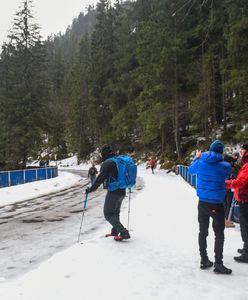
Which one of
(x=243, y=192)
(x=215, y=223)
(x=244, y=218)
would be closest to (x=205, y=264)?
(x=215, y=223)

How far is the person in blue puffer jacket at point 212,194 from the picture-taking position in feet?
18.2

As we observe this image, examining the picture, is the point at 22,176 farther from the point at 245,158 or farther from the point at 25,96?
the point at 245,158

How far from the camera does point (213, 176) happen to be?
5637 millimetres

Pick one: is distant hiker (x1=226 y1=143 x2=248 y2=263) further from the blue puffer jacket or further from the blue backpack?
the blue backpack

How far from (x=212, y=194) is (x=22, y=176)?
2133cm

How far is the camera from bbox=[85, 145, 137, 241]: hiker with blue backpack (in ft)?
23.3

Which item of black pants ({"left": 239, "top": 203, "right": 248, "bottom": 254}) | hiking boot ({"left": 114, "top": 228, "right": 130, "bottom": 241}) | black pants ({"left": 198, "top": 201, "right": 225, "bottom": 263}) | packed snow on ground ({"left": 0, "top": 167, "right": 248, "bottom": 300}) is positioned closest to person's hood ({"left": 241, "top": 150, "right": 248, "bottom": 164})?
black pants ({"left": 239, "top": 203, "right": 248, "bottom": 254})

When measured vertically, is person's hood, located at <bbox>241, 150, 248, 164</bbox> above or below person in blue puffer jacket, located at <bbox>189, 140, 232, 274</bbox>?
above

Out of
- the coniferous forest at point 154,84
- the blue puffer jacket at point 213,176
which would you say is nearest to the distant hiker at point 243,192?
the blue puffer jacket at point 213,176

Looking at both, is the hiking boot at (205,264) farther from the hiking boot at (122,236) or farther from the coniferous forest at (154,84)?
the coniferous forest at (154,84)

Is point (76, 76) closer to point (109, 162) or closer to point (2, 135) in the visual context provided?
point (2, 135)

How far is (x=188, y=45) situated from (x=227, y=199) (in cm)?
3129

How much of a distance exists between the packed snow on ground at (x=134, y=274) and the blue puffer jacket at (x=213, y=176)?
1.20 meters

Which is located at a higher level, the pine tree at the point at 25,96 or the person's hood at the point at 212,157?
the pine tree at the point at 25,96
